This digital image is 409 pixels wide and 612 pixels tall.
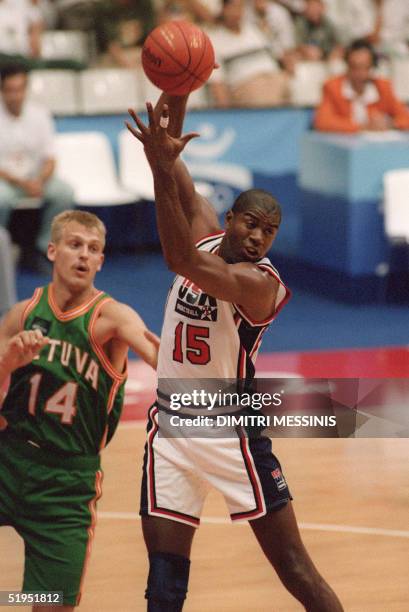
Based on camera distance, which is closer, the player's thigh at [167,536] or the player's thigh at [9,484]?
the player's thigh at [167,536]

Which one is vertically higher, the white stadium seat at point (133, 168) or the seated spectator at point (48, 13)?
the seated spectator at point (48, 13)

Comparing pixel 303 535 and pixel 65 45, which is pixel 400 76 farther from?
pixel 303 535

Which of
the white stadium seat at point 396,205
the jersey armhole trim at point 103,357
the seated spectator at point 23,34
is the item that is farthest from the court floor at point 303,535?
the seated spectator at point 23,34

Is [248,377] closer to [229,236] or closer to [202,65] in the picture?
[229,236]

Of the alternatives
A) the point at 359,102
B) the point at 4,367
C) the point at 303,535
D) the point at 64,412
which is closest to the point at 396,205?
the point at 359,102

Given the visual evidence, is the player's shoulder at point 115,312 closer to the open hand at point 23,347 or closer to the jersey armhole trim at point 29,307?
the jersey armhole trim at point 29,307

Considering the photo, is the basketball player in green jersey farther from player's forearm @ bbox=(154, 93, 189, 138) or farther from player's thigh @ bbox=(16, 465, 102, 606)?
player's forearm @ bbox=(154, 93, 189, 138)

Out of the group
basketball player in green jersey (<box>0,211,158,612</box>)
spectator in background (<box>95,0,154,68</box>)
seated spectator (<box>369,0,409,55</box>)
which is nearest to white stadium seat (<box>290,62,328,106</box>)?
seated spectator (<box>369,0,409,55</box>)

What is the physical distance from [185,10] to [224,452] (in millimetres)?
8672

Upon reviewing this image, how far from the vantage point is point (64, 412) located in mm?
3967

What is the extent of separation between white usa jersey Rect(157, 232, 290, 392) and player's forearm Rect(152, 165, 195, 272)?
418 millimetres

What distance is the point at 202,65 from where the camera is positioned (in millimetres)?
4293

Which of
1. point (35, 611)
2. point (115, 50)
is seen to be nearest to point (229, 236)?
point (35, 611)

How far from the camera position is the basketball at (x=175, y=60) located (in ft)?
13.7
